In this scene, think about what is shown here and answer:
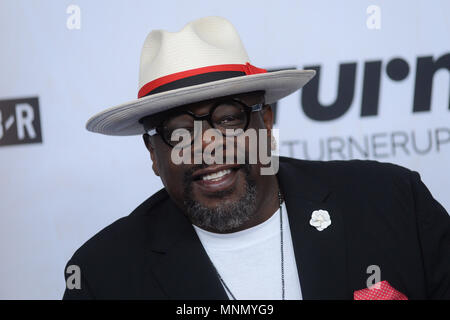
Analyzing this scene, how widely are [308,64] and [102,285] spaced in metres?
1.21

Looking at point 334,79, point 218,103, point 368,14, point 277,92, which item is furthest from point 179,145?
point 368,14

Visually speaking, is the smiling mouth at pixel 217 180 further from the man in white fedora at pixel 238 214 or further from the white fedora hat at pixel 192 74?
the white fedora hat at pixel 192 74

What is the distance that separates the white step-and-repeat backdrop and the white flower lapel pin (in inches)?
25.5

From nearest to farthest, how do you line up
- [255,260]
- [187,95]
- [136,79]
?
[187,95], [255,260], [136,79]

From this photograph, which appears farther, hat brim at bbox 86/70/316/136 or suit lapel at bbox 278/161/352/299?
suit lapel at bbox 278/161/352/299

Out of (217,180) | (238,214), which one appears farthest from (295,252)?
(217,180)

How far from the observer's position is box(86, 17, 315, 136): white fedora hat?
1.66 meters

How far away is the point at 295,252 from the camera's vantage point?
1804mm

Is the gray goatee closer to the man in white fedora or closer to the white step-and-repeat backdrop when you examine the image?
the man in white fedora

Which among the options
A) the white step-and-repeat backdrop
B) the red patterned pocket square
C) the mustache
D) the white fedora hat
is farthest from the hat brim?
the red patterned pocket square

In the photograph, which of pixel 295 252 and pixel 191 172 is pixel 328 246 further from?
pixel 191 172

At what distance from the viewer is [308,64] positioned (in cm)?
245

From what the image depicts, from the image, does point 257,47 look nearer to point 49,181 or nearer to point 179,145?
point 179,145

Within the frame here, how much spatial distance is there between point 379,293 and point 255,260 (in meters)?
0.38
